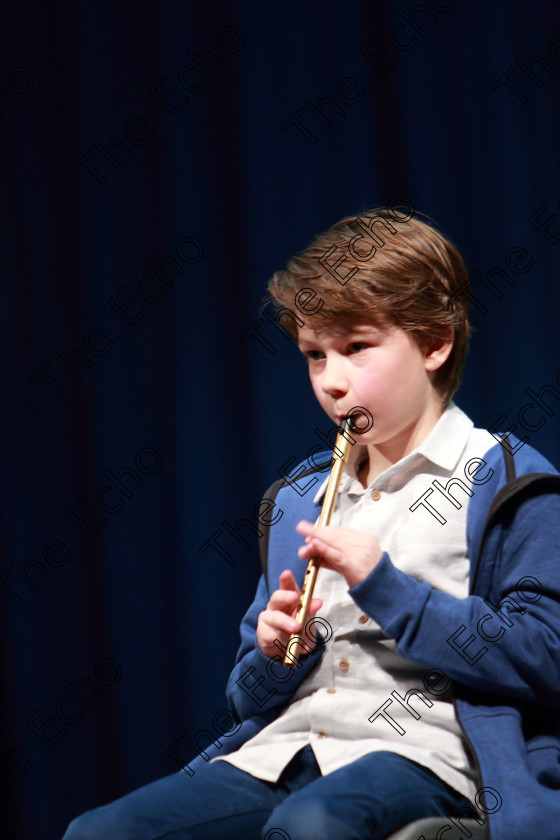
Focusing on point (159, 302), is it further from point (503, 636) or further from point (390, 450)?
point (503, 636)

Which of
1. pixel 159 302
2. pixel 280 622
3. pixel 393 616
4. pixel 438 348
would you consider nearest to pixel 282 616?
pixel 280 622

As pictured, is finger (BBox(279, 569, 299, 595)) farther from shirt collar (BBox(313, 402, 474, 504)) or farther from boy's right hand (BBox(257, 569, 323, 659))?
shirt collar (BBox(313, 402, 474, 504))

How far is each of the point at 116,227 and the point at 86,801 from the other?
42.8 inches

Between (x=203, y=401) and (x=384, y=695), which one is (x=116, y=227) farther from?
(x=384, y=695)

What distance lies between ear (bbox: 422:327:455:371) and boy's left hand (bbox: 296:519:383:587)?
26 cm

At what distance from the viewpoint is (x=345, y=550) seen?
0.95m

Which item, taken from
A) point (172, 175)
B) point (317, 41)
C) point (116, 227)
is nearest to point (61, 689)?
point (116, 227)

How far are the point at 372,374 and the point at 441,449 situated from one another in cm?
12

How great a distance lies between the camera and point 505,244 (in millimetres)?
1582

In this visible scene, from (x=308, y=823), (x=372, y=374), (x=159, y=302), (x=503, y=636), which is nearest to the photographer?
(x=308, y=823)

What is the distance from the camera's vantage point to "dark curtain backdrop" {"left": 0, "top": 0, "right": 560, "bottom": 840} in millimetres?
1667

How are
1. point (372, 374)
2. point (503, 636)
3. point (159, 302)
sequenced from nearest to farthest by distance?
point (503, 636) < point (372, 374) < point (159, 302)

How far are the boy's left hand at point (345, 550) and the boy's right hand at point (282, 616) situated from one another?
0.06 metres

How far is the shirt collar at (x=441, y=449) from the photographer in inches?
42.4
